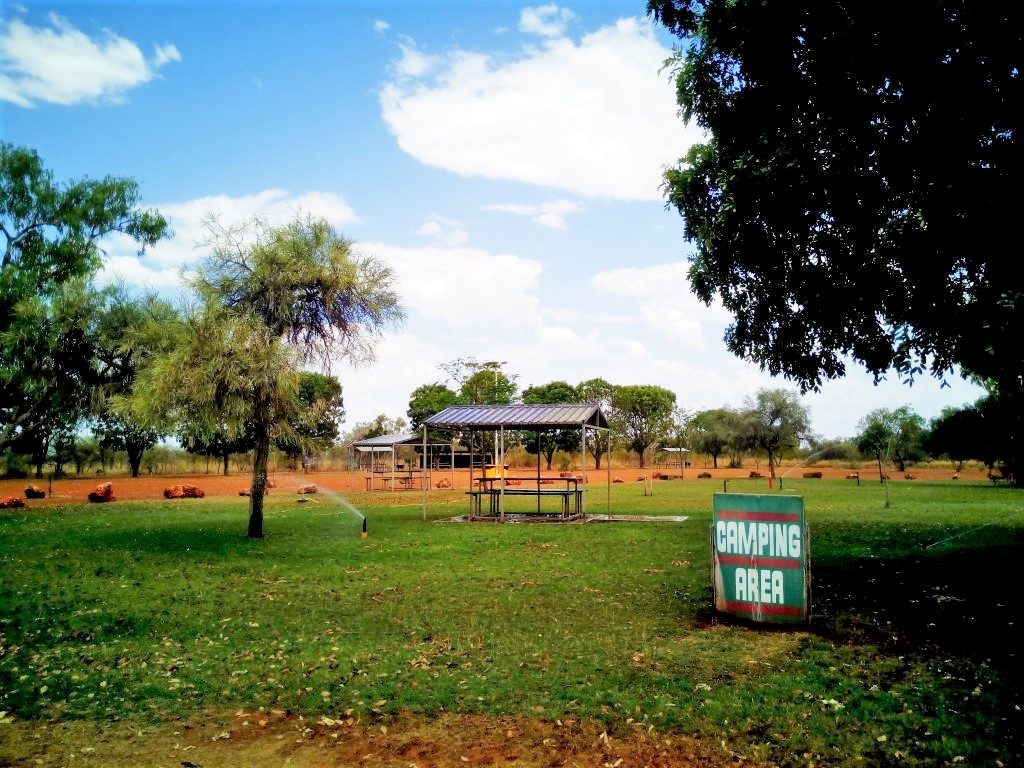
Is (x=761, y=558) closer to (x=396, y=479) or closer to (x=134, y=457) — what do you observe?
(x=396, y=479)

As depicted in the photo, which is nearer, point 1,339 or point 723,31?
point 723,31

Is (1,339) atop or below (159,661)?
atop

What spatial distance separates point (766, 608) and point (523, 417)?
642 inches

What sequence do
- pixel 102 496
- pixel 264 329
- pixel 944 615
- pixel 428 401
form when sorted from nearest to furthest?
pixel 944 615 < pixel 264 329 < pixel 102 496 < pixel 428 401

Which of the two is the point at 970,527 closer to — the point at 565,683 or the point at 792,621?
the point at 792,621

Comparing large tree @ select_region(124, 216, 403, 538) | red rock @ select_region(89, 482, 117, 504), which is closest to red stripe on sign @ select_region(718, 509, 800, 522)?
large tree @ select_region(124, 216, 403, 538)

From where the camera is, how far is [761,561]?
9180 millimetres

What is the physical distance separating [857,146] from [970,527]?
566 inches

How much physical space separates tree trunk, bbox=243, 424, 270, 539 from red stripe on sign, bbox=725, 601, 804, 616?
44.2 feet

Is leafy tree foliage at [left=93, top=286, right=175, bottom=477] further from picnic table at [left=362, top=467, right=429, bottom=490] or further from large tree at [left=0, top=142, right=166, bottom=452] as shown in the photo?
picnic table at [left=362, top=467, right=429, bottom=490]

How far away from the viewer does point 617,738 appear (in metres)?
5.79

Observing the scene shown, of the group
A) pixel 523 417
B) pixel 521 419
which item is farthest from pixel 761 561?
pixel 523 417

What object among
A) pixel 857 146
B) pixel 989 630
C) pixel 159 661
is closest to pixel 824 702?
pixel 989 630

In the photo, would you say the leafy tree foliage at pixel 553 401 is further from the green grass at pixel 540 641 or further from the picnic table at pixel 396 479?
the green grass at pixel 540 641
